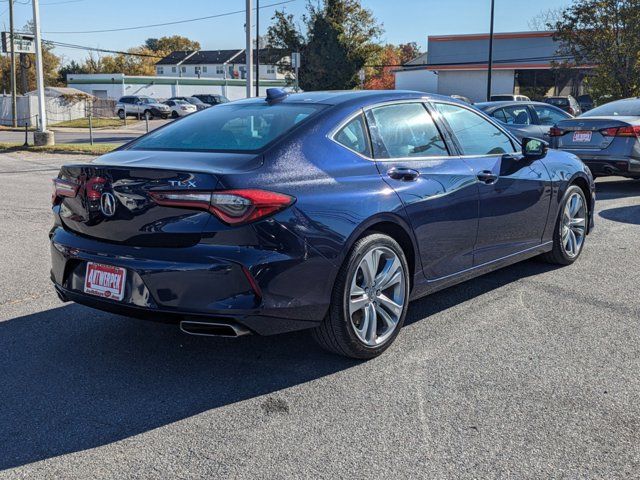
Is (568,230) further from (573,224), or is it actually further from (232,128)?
(232,128)

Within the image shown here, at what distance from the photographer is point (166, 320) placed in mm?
3533

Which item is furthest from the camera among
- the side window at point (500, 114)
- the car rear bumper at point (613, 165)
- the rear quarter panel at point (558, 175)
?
the side window at point (500, 114)

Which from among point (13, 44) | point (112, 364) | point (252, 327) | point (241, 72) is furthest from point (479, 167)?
point (241, 72)

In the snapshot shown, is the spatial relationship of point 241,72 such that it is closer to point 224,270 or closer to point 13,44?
point 13,44

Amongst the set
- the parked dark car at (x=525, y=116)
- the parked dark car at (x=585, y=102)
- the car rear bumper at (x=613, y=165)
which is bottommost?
the car rear bumper at (x=613, y=165)

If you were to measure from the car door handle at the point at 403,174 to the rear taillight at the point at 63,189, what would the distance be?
1.88 meters

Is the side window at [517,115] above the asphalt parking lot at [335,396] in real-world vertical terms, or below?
above

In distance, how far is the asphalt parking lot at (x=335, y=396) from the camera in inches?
115

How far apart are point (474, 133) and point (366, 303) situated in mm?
1896

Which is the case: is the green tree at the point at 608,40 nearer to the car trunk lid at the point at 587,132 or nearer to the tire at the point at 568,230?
the car trunk lid at the point at 587,132

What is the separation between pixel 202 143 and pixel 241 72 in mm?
97278

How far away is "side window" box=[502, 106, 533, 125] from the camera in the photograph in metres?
13.3

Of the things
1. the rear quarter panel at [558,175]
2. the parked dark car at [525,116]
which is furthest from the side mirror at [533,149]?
the parked dark car at [525,116]

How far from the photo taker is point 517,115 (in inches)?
529
